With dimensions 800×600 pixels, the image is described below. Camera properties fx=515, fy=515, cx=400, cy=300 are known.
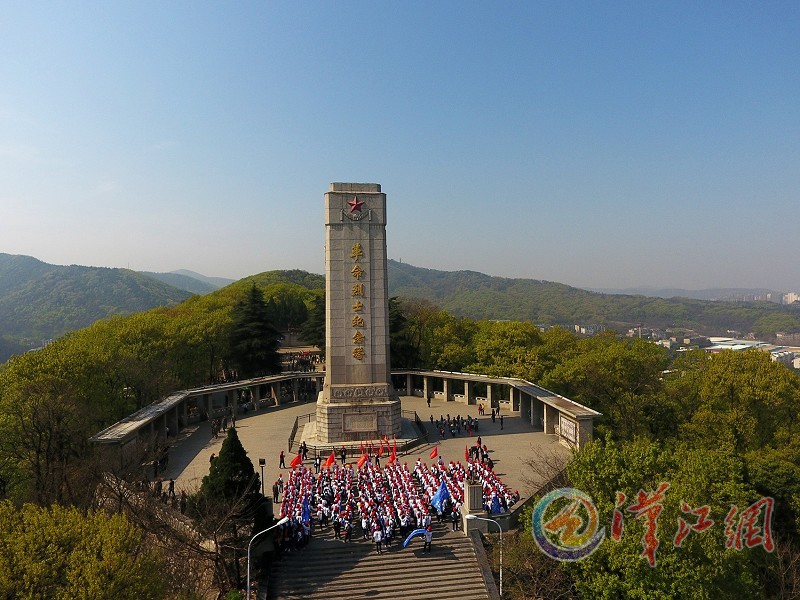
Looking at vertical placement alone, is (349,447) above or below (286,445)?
above

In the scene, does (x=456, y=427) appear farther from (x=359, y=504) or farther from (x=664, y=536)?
(x=664, y=536)

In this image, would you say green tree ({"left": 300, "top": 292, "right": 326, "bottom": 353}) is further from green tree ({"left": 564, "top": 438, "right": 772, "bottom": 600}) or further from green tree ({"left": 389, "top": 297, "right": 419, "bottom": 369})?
green tree ({"left": 564, "top": 438, "right": 772, "bottom": 600})

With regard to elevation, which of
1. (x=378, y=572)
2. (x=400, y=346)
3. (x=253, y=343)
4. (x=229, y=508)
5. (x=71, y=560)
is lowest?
(x=378, y=572)

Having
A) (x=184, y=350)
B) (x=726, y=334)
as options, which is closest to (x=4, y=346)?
(x=184, y=350)

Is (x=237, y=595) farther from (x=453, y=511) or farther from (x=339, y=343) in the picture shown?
(x=339, y=343)

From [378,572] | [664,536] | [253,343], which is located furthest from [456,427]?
[253,343]

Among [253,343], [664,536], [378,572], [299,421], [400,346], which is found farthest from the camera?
[400,346]
